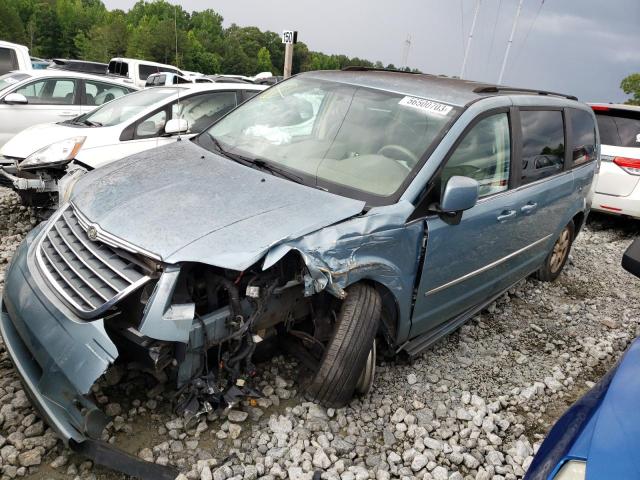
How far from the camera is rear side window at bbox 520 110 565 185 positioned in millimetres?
3697

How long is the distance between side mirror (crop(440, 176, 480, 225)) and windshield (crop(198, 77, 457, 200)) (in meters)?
0.25

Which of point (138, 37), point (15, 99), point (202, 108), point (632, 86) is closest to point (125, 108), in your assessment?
point (202, 108)

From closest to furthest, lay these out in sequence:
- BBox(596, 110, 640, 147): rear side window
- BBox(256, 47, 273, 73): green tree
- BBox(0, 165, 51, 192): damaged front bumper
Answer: BBox(0, 165, 51, 192): damaged front bumper → BBox(596, 110, 640, 147): rear side window → BBox(256, 47, 273, 73): green tree

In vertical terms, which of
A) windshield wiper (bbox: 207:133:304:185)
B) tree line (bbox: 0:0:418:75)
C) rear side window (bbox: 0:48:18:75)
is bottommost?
tree line (bbox: 0:0:418:75)

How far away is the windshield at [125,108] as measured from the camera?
5.77 metres

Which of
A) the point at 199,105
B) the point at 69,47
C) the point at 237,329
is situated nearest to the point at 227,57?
the point at 69,47

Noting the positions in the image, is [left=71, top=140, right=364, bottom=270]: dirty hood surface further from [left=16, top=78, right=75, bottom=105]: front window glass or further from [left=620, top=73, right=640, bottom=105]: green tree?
[left=620, top=73, right=640, bottom=105]: green tree

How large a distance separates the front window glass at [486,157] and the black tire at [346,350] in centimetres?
90

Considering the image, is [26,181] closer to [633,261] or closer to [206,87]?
[206,87]

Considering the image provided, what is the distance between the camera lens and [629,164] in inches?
270

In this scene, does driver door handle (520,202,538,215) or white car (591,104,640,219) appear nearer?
driver door handle (520,202,538,215)

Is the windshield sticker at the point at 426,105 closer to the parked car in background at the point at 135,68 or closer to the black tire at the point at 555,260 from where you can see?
the black tire at the point at 555,260

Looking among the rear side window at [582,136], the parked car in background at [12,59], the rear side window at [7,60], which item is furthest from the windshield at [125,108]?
the rear side window at [7,60]

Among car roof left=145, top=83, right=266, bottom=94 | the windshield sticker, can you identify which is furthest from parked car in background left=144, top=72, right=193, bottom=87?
the windshield sticker
